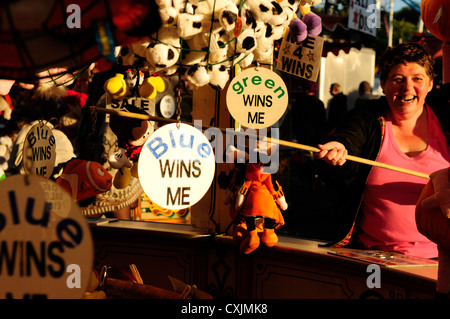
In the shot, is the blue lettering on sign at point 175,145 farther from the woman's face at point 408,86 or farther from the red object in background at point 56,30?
the woman's face at point 408,86

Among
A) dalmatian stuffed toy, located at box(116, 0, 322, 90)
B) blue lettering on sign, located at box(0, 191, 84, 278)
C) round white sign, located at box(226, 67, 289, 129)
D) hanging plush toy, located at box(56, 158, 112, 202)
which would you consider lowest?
blue lettering on sign, located at box(0, 191, 84, 278)

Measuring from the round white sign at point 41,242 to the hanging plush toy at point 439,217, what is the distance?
1167 millimetres

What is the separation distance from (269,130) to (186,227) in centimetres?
76

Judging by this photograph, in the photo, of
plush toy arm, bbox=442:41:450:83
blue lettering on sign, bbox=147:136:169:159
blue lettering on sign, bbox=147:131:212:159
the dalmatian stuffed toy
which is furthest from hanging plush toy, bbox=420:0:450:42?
blue lettering on sign, bbox=147:136:169:159

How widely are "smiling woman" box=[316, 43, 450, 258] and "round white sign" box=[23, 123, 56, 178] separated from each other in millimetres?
1234

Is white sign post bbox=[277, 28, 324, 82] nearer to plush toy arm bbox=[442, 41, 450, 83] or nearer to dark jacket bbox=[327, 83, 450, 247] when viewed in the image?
dark jacket bbox=[327, 83, 450, 247]

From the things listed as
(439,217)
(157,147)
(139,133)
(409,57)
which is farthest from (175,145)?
(409,57)

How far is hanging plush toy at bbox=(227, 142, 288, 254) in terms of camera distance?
240 centimetres

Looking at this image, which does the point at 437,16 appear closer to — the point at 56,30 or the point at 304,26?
the point at 304,26

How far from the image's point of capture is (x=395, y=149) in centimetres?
259

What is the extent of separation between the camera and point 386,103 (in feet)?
8.89
